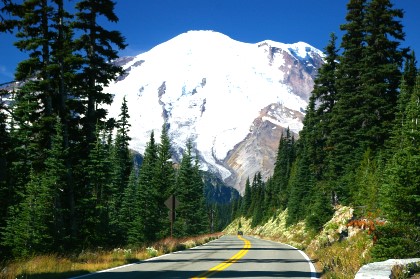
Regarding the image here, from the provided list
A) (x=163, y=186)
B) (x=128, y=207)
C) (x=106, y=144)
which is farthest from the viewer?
(x=163, y=186)

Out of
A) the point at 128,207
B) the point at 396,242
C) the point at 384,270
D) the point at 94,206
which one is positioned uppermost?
the point at 94,206

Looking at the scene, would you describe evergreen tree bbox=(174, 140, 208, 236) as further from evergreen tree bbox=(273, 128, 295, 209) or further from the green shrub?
the green shrub

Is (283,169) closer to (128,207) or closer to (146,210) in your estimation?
(128,207)

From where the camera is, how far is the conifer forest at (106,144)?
15.6 metres

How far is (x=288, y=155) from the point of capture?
99.6 meters

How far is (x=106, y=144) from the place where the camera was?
30312 millimetres

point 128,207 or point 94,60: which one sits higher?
point 94,60

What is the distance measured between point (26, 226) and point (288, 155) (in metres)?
83.2

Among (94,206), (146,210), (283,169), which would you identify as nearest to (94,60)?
(94,206)

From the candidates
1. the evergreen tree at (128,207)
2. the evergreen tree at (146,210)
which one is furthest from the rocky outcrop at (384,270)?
the evergreen tree at (128,207)

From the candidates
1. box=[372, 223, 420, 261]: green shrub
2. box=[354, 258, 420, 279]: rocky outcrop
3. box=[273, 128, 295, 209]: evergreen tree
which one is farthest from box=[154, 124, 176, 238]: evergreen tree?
box=[273, 128, 295, 209]: evergreen tree

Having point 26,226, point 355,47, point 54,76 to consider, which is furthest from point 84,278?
point 355,47

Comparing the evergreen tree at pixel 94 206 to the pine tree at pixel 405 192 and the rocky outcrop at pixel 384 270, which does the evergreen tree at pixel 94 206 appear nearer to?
the pine tree at pixel 405 192

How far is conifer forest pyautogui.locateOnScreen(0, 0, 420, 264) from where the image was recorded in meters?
15.6
